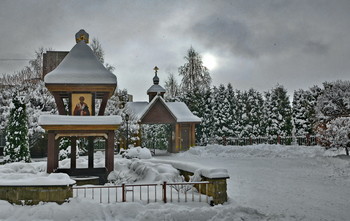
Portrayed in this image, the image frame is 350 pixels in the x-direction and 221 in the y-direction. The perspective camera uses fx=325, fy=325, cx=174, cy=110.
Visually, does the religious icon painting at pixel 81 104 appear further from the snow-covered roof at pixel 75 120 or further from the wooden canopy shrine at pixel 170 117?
the wooden canopy shrine at pixel 170 117

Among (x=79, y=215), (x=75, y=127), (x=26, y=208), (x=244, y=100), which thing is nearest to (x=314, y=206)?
(x=79, y=215)

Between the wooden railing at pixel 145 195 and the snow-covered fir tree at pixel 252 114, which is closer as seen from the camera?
the wooden railing at pixel 145 195

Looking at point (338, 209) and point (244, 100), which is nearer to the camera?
point (338, 209)

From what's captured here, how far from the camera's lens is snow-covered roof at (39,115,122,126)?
12680 millimetres

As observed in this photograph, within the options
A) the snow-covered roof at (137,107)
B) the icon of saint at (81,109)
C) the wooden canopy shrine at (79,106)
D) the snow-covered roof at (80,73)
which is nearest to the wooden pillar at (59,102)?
the wooden canopy shrine at (79,106)

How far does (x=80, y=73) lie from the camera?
45.1 ft

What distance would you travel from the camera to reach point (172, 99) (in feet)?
141

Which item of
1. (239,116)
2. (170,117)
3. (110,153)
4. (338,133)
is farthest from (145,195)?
(239,116)

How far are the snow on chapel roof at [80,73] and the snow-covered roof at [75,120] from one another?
1.55 meters

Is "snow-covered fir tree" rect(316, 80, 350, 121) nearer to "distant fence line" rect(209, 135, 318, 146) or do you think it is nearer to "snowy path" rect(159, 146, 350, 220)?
"snowy path" rect(159, 146, 350, 220)

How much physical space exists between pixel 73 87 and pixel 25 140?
8.23 m

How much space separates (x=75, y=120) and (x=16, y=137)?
28.6ft

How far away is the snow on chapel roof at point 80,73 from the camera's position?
13.5 metres

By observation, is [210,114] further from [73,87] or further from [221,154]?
[73,87]
